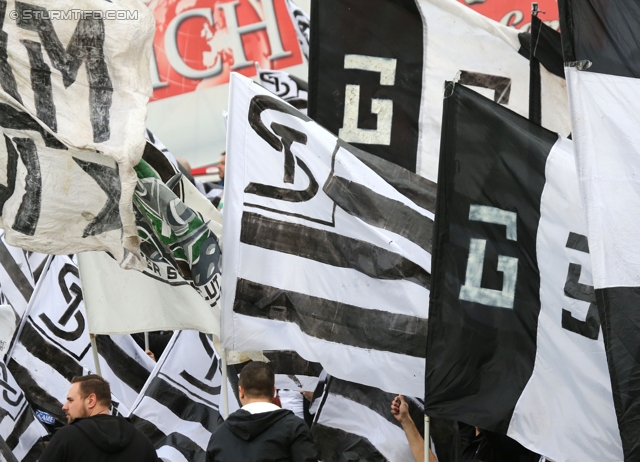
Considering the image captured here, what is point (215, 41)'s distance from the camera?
14633mm

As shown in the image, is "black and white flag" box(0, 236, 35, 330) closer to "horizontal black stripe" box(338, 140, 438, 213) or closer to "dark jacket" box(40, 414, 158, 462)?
"dark jacket" box(40, 414, 158, 462)

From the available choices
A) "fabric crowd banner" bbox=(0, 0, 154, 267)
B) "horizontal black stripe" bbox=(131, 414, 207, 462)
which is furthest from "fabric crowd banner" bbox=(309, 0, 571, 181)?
"horizontal black stripe" bbox=(131, 414, 207, 462)

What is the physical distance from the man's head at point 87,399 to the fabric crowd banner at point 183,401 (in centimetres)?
163

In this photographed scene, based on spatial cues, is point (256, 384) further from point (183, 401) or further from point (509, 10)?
point (509, 10)

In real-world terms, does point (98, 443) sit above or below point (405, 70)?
below

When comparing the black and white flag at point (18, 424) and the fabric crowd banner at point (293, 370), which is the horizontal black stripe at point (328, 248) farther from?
the black and white flag at point (18, 424)

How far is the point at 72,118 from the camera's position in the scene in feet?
18.0

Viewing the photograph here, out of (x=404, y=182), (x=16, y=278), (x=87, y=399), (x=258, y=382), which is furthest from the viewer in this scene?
(x=16, y=278)

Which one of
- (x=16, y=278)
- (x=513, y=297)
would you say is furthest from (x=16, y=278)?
(x=513, y=297)

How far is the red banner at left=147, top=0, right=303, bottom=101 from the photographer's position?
14.5 m

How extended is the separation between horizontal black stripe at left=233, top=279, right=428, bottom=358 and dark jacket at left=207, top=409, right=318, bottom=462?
2.61 ft

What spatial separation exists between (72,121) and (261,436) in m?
1.87

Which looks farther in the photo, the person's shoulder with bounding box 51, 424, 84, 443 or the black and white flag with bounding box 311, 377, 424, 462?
the black and white flag with bounding box 311, 377, 424, 462

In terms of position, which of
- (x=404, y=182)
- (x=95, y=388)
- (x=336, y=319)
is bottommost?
(x=95, y=388)
